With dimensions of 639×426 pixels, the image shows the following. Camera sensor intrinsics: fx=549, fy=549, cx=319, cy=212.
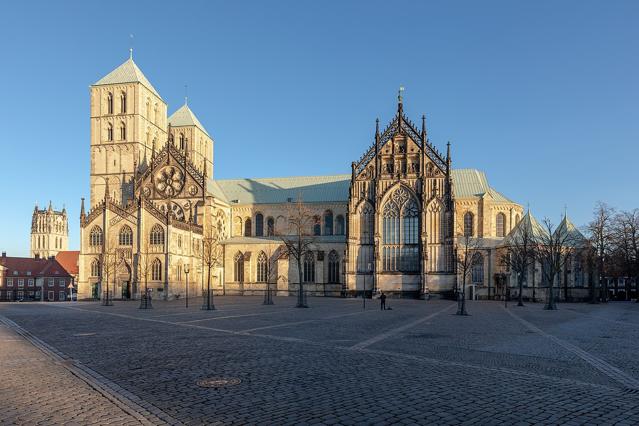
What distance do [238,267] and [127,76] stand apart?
3567 centimetres

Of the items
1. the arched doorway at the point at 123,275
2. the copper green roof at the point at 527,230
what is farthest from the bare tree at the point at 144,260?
the copper green roof at the point at 527,230

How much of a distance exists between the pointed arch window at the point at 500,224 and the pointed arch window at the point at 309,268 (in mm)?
26445

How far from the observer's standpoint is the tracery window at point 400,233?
235ft

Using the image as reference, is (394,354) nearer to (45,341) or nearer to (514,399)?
(514,399)

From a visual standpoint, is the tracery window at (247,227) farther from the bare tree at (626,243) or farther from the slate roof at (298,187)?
the bare tree at (626,243)

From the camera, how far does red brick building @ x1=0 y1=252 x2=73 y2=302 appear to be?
11219 centimetres

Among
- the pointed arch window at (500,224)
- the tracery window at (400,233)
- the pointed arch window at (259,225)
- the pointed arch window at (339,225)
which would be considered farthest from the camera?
the pointed arch window at (259,225)

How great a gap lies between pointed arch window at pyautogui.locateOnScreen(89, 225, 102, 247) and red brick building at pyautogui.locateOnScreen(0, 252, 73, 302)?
45.2 m

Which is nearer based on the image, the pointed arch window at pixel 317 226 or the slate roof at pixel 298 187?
the slate roof at pixel 298 187

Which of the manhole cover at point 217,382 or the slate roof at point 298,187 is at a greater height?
the slate roof at point 298,187

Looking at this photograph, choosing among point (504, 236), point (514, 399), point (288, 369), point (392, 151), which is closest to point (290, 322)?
point (288, 369)

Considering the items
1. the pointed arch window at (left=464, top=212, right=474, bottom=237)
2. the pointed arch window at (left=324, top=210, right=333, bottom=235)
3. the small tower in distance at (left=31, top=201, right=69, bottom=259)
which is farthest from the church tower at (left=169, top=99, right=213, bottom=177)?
the small tower in distance at (left=31, top=201, right=69, bottom=259)

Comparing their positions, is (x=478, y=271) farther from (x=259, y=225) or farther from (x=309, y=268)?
(x=259, y=225)

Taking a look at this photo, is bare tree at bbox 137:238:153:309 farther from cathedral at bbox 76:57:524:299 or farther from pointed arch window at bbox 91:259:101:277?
pointed arch window at bbox 91:259:101:277
